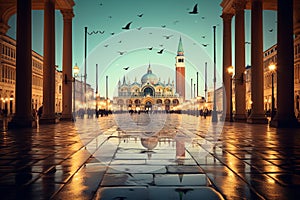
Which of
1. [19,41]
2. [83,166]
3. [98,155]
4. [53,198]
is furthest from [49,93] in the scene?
[53,198]

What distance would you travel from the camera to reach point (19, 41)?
720 inches

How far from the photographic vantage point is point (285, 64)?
19.1m

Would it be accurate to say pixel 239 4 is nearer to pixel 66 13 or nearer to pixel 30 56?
pixel 66 13

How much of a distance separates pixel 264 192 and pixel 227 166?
211 centimetres

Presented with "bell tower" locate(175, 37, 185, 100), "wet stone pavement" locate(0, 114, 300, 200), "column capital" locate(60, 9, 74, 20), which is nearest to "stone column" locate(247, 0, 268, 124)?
"column capital" locate(60, 9, 74, 20)

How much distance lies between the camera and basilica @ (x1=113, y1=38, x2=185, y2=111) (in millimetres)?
172375

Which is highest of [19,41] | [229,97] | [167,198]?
[19,41]

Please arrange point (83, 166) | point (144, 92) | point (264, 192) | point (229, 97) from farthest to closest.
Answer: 1. point (144, 92)
2. point (229, 97)
3. point (83, 166)
4. point (264, 192)

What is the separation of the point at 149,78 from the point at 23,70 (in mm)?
169947

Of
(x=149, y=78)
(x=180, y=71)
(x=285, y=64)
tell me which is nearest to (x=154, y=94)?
→ (x=149, y=78)

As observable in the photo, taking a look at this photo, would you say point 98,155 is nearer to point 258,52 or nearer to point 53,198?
point 53,198

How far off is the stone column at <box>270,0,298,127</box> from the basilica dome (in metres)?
166

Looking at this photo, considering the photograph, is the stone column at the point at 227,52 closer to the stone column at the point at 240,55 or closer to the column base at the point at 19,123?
the stone column at the point at 240,55

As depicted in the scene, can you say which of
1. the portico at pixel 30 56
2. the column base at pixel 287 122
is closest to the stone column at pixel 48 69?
the portico at pixel 30 56
